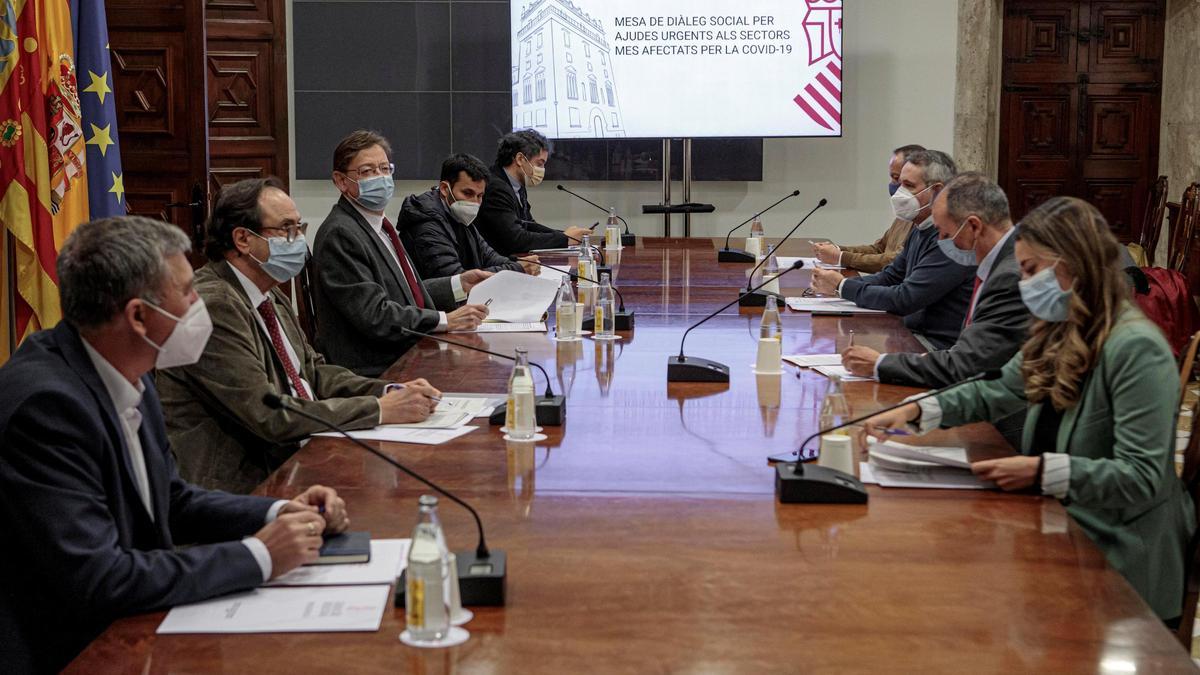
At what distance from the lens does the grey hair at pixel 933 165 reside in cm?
508

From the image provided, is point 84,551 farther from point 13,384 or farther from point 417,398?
point 417,398

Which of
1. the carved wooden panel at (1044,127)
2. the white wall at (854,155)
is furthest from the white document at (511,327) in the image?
the carved wooden panel at (1044,127)

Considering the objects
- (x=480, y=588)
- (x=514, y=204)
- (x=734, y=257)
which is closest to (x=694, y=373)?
(x=480, y=588)

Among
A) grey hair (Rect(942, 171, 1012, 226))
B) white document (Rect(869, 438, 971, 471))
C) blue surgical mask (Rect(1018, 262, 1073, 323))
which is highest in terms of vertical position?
grey hair (Rect(942, 171, 1012, 226))

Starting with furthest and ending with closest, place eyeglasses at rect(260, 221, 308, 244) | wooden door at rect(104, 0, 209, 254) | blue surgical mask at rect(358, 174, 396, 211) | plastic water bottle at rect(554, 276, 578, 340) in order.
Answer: wooden door at rect(104, 0, 209, 254), blue surgical mask at rect(358, 174, 396, 211), plastic water bottle at rect(554, 276, 578, 340), eyeglasses at rect(260, 221, 308, 244)

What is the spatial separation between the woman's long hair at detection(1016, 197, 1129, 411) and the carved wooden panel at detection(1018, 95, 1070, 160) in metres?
7.10

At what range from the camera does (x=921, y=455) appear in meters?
2.52

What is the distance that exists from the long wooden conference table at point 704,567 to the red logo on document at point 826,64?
5.65 meters

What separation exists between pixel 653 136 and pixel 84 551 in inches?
279

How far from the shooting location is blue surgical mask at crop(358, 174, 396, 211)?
14.4 feet

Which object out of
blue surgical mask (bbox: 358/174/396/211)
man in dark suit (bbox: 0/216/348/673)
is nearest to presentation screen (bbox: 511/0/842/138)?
blue surgical mask (bbox: 358/174/396/211)

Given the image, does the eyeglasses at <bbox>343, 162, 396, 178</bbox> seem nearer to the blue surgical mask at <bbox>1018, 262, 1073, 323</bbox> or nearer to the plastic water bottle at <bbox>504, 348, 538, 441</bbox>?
the plastic water bottle at <bbox>504, 348, 538, 441</bbox>

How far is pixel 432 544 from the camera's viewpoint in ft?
5.60

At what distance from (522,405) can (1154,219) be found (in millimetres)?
6451
